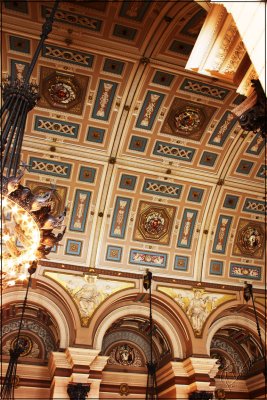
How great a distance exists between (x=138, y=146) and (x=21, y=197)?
240 inches

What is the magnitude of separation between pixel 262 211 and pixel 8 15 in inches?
362

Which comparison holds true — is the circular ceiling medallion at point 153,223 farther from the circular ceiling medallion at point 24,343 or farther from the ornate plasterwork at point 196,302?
the circular ceiling medallion at point 24,343

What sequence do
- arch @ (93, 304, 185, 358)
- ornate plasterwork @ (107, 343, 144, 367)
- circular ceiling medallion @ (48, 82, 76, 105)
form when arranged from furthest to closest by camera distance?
ornate plasterwork @ (107, 343, 144, 367), arch @ (93, 304, 185, 358), circular ceiling medallion @ (48, 82, 76, 105)

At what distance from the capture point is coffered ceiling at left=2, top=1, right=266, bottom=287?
390 inches

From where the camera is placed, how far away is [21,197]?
22.1 feet

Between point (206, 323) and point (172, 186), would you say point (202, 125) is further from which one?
point (206, 323)

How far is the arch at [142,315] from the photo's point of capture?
40.1ft

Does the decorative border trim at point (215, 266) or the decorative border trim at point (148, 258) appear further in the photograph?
the decorative border trim at point (215, 266)

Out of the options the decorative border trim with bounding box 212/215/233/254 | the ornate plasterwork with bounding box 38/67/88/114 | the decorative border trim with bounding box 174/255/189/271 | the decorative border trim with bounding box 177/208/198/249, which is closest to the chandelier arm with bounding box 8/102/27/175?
the ornate plasterwork with bounding box 38/67/88/114

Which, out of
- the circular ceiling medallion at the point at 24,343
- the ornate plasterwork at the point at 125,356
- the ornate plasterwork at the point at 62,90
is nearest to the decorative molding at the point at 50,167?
the ornate plasterwork at the point at 62,90

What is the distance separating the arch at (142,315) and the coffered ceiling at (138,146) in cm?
125

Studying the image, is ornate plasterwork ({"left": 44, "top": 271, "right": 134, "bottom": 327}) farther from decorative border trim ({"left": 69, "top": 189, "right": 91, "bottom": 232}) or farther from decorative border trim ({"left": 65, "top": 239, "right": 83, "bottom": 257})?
decorative border trim ({"left": 69, "top": 189, "right": 91, "bottom": 232})

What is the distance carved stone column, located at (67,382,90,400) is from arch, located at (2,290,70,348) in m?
1.05

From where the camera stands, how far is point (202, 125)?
40.4 ft
